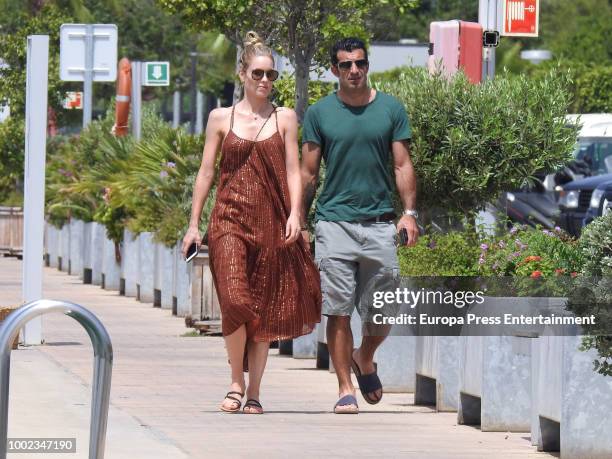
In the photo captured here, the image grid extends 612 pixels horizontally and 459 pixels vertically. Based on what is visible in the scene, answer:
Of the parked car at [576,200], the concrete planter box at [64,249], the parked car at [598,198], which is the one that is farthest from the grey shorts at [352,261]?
the parked car at [576,200]

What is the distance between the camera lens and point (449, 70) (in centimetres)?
1327

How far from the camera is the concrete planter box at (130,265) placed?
1956 centimetres

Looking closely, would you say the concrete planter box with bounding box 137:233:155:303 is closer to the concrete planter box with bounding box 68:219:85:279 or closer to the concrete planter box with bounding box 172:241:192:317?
the concrete planter box with bounding box 172:241:192:317

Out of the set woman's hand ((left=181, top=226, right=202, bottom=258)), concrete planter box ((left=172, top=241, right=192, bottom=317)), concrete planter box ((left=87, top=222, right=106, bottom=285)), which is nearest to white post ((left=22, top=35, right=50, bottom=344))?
concrete planter box ((left=172, top=241, right=192, bottom=317))

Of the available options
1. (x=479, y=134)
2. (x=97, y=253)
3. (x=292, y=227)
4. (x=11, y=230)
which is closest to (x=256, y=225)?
(x=292, y=227)

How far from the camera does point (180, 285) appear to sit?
54.5 ft

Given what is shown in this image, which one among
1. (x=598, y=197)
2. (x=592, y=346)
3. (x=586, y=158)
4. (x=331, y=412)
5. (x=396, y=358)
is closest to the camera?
(x=592, y=346)

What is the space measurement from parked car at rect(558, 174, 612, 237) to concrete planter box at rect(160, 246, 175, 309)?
956 centimetres

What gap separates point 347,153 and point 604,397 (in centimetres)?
186

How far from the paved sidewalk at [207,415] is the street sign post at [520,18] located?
3.26 m

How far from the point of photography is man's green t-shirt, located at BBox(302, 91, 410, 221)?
8938 mm

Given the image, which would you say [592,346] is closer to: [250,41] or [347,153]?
[347,153]

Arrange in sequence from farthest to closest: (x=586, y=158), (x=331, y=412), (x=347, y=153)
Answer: (x=586, y=158)
(x=331, y=412)
(x=347, y=153)

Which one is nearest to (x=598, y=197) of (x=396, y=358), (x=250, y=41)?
(x=396, y=358)
